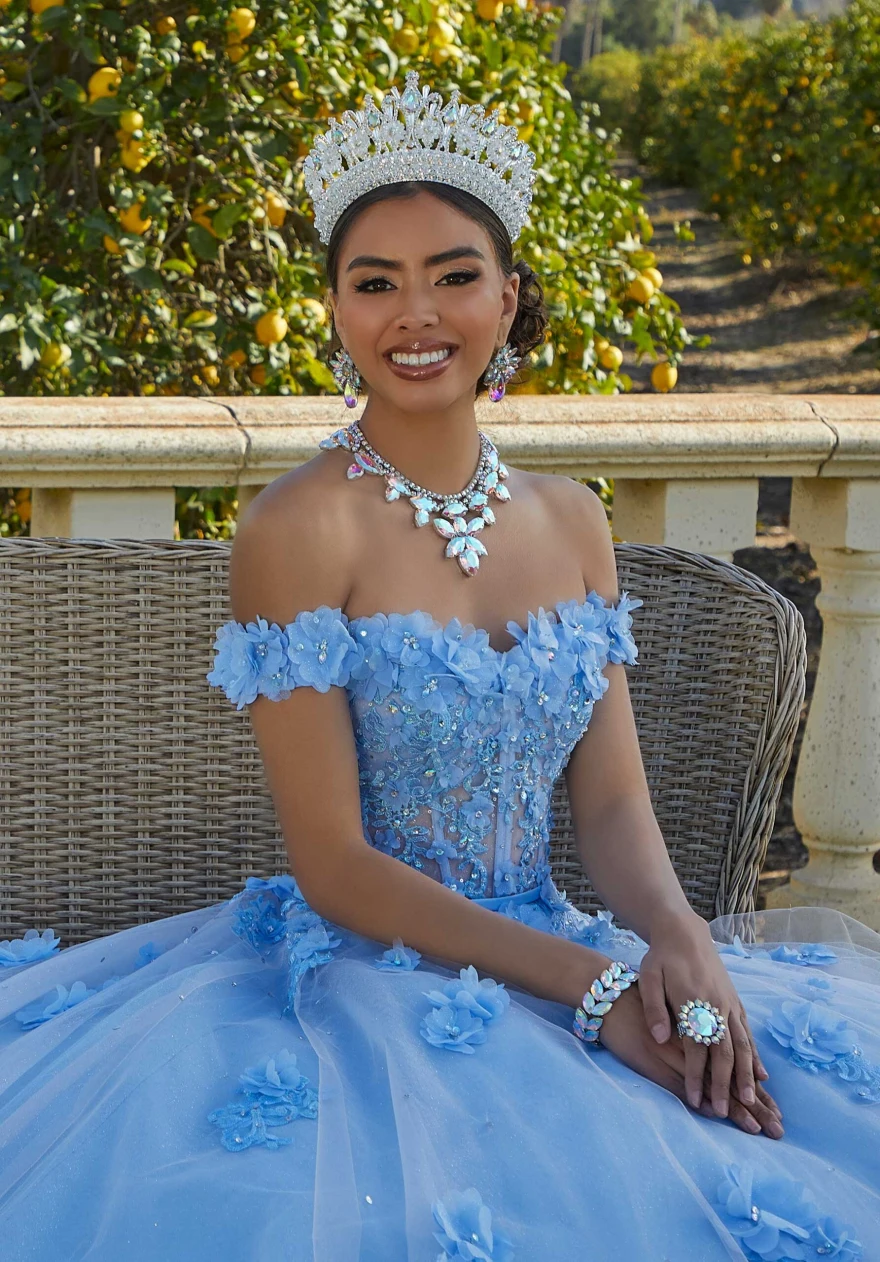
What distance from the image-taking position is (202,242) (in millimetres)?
3543

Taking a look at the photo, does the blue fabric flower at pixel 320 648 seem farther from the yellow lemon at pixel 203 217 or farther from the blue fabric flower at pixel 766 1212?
the yellow lemon at pixel 203 217

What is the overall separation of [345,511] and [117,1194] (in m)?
0.84

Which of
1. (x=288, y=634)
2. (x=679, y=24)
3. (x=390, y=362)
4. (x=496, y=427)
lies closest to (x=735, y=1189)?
(x=288, y=634)

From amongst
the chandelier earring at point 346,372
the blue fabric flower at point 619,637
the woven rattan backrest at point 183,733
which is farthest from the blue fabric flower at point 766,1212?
the chandelier earring at point 346,372

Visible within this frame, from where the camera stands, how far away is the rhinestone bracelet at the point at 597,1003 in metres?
1.63

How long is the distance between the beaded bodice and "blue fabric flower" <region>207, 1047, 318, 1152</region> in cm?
44

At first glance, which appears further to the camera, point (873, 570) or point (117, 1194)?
point (873, 570)

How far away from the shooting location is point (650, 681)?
230 centimetres

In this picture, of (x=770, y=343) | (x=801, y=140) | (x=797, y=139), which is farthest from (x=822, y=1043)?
(x=797, y=139)

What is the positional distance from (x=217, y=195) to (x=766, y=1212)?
9.73 ft

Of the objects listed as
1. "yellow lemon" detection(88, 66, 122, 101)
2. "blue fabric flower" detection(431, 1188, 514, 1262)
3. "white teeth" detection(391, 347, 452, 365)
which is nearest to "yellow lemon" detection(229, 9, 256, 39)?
"yellow lemon" detection(88, 66, 122, 101)

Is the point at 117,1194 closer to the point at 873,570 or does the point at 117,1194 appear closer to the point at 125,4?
the point at 873,570

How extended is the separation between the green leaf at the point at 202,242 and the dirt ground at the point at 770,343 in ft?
9.29

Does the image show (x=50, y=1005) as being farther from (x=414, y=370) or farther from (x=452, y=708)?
(x=414, y=370)
